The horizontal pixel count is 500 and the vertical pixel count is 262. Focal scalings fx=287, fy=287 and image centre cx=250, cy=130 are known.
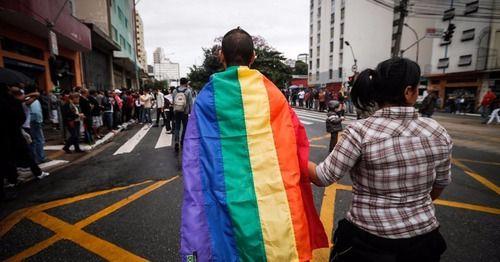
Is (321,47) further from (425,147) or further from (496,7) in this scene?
(425,147)

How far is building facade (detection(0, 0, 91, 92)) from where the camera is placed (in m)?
9.16

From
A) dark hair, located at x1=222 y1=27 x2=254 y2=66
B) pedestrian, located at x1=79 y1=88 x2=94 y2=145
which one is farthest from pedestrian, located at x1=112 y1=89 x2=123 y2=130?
dark hair, located at x1=222 y1=27 x2=254 y2=66

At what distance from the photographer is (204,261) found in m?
1.33

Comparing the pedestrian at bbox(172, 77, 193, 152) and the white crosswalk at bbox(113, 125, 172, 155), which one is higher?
the pedestrian at bbox(172, 77, 193, 152)

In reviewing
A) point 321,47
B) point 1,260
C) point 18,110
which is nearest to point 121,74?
point 321,47

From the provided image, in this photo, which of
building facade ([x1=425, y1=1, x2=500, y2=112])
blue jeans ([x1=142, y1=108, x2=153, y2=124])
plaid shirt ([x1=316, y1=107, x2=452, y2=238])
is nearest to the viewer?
plaid shirt ([x1=316, y1=107, x2=452, y2=238])

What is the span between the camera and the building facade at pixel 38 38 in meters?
9.16

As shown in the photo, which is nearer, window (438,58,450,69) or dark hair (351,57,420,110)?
dark hair (351,57,420,110)

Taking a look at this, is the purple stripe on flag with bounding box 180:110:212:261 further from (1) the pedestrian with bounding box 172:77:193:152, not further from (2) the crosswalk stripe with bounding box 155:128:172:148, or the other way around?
(2) the crosswalk stripe with bounding box 155:128:172:148

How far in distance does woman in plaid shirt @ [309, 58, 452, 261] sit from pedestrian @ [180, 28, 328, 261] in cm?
22

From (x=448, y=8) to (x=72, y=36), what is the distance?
37.1 m

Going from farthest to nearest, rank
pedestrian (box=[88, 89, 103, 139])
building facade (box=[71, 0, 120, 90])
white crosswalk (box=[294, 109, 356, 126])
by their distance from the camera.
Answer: building facade (box=[71, 0, 120, 90])
white crosswalk (box=[294, 109, 356, 126])
pedestrian (box=[88, 89, 103, 139])

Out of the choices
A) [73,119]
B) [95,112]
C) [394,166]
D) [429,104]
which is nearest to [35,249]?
[394,166]

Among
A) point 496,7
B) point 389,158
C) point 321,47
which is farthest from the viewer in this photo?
point 321,47
